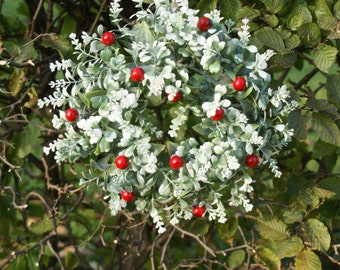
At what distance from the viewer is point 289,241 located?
2061 millimetres

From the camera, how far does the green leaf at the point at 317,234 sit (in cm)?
199

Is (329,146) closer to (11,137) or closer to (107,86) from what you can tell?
(107,86)

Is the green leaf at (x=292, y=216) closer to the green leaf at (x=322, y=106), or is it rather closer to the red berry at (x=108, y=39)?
the green leaf at (x=322, y=106)

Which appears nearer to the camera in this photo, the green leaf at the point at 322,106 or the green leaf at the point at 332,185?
the green leaf at the point at 322,106

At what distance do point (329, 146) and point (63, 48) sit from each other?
798mm

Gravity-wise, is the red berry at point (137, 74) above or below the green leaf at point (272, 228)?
above

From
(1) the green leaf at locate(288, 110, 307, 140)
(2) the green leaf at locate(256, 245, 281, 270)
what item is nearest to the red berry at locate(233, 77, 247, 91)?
(1) the green leaf at locate(288, 110, 307, 140)

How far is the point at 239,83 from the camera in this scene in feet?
5.01

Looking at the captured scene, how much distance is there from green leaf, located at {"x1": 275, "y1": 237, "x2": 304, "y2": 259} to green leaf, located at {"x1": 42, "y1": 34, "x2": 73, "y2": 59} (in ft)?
2.65

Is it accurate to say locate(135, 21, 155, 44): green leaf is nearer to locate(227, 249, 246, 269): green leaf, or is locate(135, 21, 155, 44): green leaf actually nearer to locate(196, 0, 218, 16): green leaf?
locate(196, 0, 218, 16): green leaf

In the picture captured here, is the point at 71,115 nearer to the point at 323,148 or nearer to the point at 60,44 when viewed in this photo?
the point at 60,44

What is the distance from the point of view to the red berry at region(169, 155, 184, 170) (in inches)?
61.2

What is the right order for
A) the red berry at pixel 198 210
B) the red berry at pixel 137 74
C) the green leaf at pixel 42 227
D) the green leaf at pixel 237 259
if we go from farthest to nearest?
1. the green leaf at pixel 42 227
2. the green leaf at pixel 237 259
3. the red berry at pixel 198 210
4. the red berry at pixel 137 74

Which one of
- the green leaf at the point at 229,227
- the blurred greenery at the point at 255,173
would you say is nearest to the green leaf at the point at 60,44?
the blurred greenery at the point at 255,173
